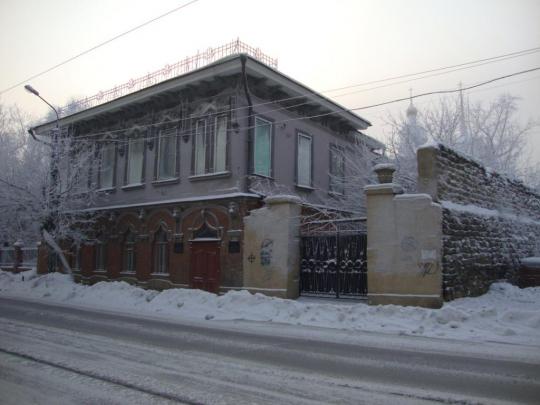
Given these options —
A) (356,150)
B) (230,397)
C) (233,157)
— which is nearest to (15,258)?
(233,157)

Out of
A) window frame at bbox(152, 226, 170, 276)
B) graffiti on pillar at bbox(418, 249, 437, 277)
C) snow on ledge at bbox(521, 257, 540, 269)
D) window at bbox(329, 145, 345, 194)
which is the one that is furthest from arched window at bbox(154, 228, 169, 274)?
snow on ledge at bbox(521, 257, 540, 269)

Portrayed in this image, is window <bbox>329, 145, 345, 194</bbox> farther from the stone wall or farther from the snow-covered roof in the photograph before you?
the stone wall

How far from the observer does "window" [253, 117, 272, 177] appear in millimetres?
17734

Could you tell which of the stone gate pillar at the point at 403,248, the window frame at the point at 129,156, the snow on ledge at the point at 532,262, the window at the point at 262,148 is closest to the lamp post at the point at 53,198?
the window frame at the point at 129,156

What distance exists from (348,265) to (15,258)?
21.9 m

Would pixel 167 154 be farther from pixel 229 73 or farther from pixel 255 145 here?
pixel 229 73

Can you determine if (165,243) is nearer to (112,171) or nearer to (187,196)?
(187,196)

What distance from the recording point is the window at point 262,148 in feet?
58.2

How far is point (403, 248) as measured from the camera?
1264 centimetres

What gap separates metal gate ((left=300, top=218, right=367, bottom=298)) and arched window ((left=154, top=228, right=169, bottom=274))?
260 inches

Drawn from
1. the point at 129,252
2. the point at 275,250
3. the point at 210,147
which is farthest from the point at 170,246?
the point at 275,250

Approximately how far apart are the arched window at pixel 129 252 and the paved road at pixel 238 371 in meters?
10.9

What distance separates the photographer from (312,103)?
792 inches

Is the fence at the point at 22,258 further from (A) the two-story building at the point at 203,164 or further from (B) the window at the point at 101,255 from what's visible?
(B) the window at the point at 101,255
